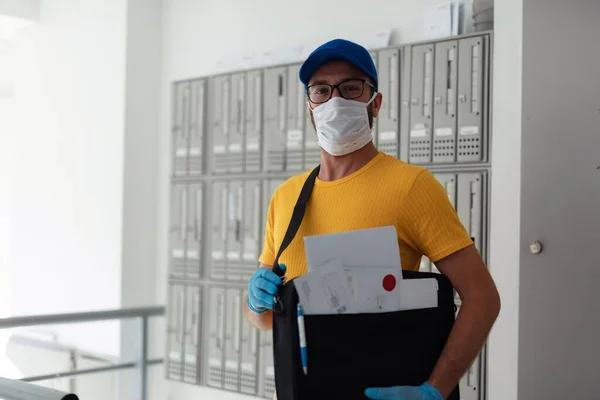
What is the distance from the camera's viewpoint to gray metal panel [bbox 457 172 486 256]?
247 cm

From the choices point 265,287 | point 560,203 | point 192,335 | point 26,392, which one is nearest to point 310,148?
point 192,335

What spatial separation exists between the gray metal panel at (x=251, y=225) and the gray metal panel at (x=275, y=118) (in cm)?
14

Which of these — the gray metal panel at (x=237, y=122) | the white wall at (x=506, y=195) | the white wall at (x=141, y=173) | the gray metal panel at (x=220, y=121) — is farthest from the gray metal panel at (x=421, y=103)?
the white wall at (x=141, y=173)

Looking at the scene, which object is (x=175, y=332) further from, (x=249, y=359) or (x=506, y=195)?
(x=506, y=195)

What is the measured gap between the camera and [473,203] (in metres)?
2.50

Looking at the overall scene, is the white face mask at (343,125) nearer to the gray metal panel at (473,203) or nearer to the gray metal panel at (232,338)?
the gray metal panel at (473,203)

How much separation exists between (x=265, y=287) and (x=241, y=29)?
8.60ft

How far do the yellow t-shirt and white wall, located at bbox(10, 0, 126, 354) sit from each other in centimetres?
267

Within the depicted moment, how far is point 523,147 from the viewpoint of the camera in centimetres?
206

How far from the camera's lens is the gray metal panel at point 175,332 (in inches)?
138

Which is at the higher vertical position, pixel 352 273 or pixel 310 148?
pixel 310 148

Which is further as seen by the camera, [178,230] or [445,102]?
[178,230]

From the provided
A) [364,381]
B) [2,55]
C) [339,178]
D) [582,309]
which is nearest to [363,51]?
[339,178]

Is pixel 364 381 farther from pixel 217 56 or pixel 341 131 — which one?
pixel 217 56
